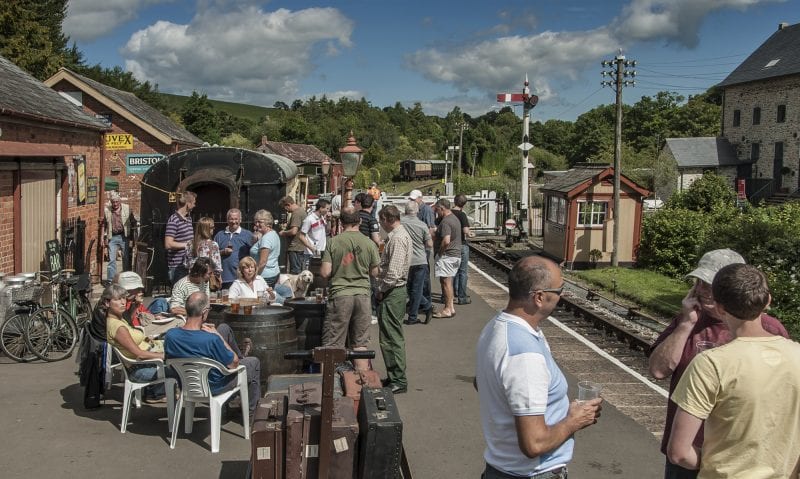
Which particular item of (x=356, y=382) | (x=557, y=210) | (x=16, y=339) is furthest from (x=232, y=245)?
(x=557, y=210)

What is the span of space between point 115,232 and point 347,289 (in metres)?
8.42

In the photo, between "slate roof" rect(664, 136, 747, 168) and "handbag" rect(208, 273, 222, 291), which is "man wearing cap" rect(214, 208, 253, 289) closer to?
"handbag" rect(208, 273, 222, 291)

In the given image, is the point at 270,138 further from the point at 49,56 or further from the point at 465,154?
the point at 49,56

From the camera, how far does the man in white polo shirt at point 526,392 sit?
309cm

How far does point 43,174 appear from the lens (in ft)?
40.5

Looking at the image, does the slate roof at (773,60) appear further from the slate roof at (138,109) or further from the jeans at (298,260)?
the jeans at (298,260)

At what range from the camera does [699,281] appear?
3.98 m

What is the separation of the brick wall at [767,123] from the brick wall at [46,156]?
46483 mm

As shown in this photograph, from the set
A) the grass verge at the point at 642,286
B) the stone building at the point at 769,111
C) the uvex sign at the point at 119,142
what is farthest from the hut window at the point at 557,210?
the stone building at the point at 769,111

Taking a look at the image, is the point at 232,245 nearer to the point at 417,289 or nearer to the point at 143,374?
the point at 417,289

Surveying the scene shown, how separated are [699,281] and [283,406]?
251 centimetres

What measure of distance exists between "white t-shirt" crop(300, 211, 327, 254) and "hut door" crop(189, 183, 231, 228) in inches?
123

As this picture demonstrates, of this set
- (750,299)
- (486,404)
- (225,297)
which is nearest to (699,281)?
(750,299)

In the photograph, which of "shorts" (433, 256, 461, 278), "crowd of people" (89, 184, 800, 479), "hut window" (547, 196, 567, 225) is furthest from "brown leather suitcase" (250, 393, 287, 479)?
"hut window" (547, 196, 567, 225)
